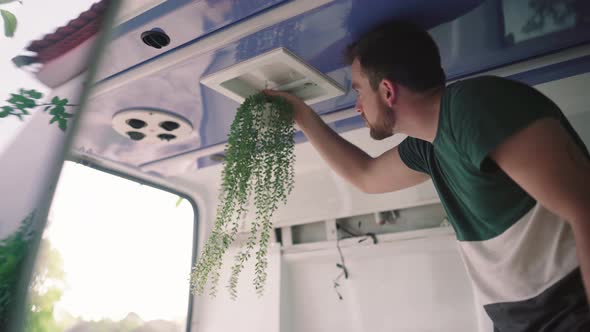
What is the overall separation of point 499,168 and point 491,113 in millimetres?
151

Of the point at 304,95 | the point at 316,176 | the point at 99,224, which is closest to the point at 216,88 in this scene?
the point at 304,95

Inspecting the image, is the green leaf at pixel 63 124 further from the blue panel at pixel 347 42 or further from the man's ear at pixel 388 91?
the man's ear at pixel 388 91

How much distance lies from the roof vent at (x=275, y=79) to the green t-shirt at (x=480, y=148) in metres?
0.41

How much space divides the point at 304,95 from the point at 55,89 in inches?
31.6

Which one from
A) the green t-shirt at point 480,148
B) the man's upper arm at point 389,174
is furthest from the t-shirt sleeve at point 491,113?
the man's upper arm at point 389,174

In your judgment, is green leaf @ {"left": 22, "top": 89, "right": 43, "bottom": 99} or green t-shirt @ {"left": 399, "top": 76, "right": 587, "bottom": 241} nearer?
green t-shirt @ {"left": 399, "top": 76, "right": 587, "bottom": 241}

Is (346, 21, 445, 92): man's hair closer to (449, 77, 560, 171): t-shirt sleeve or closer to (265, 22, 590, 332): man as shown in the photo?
(265, 22, 590, 332): man

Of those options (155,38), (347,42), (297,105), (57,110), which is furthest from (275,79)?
(57,110)

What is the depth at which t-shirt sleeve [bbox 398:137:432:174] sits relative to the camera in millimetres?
1253

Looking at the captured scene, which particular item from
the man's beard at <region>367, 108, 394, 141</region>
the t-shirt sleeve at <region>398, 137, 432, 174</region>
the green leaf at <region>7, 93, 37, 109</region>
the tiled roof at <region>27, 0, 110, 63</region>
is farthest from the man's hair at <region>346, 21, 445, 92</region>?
the green leaf at <region>7, 93, 37, 109</region>

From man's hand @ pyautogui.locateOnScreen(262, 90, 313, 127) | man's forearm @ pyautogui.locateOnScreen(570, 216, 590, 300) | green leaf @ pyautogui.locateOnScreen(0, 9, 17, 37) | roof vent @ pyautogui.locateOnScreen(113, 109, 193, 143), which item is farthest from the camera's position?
roof vent @ pyautogui.locateOnScreen(113, 109, 193, 143)

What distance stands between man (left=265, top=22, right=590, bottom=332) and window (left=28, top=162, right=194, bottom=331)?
1.24 meters

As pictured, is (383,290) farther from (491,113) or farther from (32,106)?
(32,106)

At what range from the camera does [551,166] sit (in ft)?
2.35
